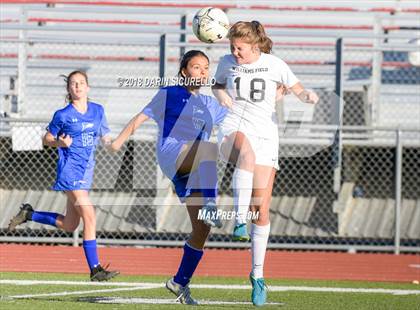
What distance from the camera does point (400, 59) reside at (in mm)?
17547

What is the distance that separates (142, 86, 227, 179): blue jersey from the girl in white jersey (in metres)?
0.19

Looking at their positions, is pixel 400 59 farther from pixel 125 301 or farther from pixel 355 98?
pixel 125 301

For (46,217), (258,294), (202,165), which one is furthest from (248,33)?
(46,217)

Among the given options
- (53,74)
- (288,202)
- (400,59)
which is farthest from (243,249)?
(400,59)

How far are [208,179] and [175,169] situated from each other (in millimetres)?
264

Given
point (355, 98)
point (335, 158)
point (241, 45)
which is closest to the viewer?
point (241, 45)

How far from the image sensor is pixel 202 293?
9.17 meters

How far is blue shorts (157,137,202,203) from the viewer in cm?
787

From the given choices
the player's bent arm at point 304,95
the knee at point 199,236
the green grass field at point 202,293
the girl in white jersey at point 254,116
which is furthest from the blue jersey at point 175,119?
the green grass field at point 202,293

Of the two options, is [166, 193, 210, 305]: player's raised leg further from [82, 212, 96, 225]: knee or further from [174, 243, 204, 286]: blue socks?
[82, 212, 96, 225]: knee

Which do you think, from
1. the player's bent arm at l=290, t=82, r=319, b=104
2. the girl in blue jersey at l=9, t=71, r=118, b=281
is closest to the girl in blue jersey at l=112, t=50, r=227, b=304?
the player's bent arm at l=290, t=82, r=319, b=104

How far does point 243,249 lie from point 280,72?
6.34m

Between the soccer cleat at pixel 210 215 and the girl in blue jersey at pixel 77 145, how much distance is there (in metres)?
1.98

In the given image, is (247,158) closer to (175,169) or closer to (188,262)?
(175,169)
